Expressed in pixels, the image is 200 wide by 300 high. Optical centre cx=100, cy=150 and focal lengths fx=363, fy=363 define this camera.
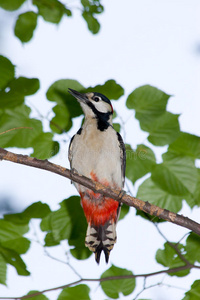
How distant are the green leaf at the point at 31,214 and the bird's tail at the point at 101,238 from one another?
723mm

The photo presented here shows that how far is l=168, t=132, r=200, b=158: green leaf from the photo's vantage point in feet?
A: 11.9

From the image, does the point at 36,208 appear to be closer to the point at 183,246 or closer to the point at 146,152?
the point at 146,152

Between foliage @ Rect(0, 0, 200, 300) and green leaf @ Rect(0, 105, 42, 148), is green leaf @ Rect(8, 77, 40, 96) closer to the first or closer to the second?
foliage @ Rect(0, 0, 200, 300)

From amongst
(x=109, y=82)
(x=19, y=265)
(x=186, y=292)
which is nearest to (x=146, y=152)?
(x=109, y=82)

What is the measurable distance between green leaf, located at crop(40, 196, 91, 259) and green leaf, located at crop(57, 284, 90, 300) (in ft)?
1.57

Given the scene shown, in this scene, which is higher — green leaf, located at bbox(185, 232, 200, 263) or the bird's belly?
the bird's belly

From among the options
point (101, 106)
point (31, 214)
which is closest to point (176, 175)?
point (31, 214)

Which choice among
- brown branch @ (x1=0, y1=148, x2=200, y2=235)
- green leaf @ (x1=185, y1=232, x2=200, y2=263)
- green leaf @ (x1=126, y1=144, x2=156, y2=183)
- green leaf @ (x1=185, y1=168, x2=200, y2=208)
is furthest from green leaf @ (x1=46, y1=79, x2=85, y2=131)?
green leaf @ (x1=185, y1=232, x2=200, y2=263)

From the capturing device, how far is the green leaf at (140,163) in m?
3.52

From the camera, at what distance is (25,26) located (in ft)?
13.3

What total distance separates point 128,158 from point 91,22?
1.60 m

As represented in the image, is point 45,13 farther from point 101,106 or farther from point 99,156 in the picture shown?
point 99,156

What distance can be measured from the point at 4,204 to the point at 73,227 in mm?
853

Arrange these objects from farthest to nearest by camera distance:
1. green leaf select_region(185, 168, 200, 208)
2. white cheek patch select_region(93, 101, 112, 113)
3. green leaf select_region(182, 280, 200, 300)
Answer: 1. white cheek patch select_region(93, 101, 112, 113)
2. green leaf select_region(185, 168, 200, 208)
3. green leaf select_region(182, 280, 200, 300)
